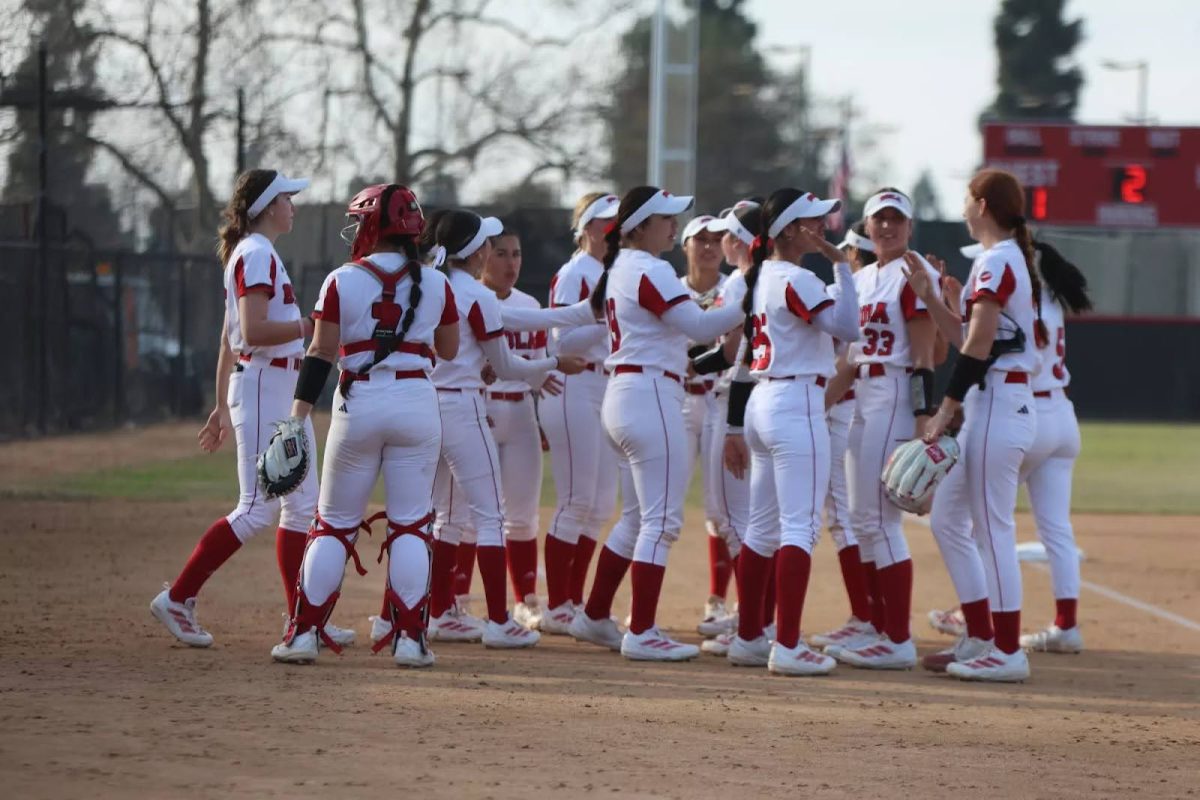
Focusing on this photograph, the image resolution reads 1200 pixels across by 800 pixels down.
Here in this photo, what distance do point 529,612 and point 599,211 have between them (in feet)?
6.60

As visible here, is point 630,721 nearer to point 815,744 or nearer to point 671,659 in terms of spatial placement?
point 815,744

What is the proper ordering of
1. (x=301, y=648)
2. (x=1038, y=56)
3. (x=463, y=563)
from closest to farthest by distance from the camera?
(x=301, y=648), (x=463, y=563), (x=1038, y=56)

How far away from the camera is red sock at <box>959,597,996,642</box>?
7.59 m

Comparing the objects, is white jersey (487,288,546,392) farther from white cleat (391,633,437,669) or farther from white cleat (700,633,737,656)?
white cleat (391,633,437,669)

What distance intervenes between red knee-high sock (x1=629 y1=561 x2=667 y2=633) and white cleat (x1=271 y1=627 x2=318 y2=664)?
141 centimetres

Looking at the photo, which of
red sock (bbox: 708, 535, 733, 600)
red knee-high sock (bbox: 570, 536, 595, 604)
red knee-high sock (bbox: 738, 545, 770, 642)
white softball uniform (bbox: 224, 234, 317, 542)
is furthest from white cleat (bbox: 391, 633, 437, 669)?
red sock (bbox: 708, 535, 733, 600)

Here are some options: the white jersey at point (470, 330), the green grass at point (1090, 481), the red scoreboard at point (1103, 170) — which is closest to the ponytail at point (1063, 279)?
the white jersey at point (470, 330)

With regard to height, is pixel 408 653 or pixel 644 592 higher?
pixel 644 592

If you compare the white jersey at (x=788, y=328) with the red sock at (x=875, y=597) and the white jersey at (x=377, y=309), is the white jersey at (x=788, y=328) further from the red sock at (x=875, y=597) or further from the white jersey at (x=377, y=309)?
the white jersey at (x=377, y=309)

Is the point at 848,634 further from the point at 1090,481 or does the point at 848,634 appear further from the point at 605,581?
the point at 1090,481

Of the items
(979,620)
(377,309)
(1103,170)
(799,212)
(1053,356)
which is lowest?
(979,620)

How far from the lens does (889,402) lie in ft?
25.4

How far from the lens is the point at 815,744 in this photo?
5.93 metres

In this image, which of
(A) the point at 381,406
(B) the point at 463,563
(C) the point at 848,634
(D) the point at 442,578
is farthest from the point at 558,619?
(A) the point at 381,406
